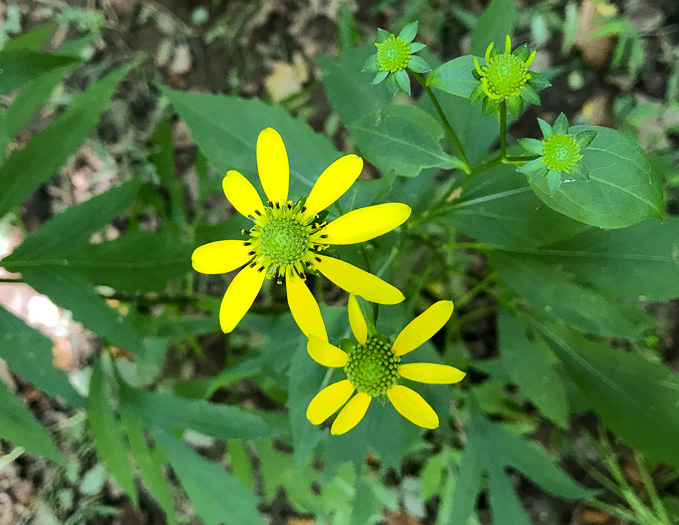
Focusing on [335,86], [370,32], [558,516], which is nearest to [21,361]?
[335,86]

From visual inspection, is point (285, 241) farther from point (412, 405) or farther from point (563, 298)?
point (563, 298)

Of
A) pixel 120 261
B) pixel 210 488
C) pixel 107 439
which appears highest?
pixel 120 261

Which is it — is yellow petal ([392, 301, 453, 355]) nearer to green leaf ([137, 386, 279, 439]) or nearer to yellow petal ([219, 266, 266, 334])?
yellow petal ([219, 266, 266, 334])

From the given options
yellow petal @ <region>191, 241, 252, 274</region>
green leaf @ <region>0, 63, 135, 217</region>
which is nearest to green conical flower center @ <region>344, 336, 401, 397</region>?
yellow petal @ <region>191, 241, 252, 274</region>

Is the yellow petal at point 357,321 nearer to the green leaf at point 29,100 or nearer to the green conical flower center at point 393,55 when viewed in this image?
the green conical flower center at point 393,55

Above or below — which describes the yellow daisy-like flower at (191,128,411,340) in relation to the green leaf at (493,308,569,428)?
above

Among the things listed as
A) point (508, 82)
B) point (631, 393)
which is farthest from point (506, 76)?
point (631, 393)
